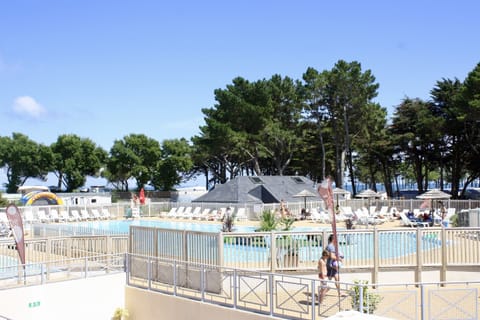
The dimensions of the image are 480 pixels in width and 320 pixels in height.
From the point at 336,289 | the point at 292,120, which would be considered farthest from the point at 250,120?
the point at 336,289

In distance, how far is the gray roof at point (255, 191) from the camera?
35.1m

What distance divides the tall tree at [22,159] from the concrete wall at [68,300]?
5401cm

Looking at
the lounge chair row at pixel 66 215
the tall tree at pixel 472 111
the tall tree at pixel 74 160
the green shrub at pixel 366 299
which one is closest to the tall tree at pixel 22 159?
the tall tree at pixel 74 160

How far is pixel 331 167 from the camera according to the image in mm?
58500

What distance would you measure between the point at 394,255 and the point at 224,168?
52.5 meters

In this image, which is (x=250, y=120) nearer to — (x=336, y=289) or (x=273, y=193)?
(x=273, y=193)

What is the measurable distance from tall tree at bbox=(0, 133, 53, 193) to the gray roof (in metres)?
34.7

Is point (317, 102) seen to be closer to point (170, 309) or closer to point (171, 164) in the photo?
point (171, 164)

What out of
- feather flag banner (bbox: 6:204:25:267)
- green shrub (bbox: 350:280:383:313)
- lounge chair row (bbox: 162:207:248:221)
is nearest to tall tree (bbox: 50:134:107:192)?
lounge chair row (bbox: 162:207:248:221)

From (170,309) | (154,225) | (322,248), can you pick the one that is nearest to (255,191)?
(154,225)

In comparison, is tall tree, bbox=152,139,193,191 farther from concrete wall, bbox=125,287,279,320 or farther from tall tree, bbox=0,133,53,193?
concrete wall, bbox=125,287,279,320

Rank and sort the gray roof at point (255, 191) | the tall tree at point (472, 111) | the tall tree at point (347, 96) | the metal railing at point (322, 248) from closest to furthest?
the metal railing at point (322, 248)
the gray roof at point (255, 191)
the tall tree at point (472, 111)
the tall tree at point (347, 96)

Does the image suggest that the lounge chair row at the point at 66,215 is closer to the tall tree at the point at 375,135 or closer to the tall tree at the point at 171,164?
the tall tree at the point at 171,164

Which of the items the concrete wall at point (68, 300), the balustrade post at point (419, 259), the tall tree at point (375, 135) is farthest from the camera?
the tall tree at point (375, 135)
